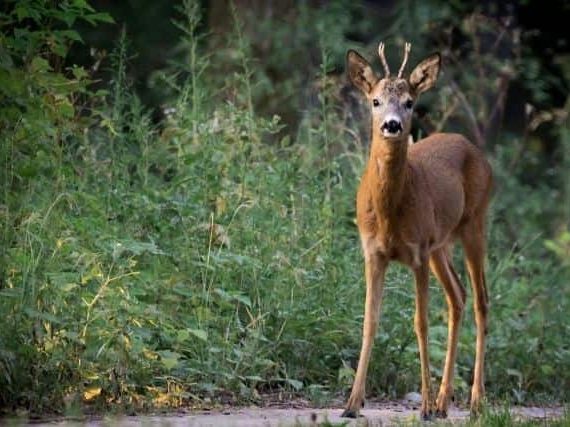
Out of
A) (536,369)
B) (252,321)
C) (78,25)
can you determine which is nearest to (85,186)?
(252,321)

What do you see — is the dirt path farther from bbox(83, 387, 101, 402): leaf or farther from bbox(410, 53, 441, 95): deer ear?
bbox(410, 53, 441, 95): deer ear

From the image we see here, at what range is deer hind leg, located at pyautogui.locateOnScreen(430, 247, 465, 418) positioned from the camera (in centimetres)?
878

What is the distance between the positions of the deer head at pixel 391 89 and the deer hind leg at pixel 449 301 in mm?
1225

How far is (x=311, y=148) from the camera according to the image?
10.4 meters

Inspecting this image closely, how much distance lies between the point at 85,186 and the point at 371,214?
5.79 ft

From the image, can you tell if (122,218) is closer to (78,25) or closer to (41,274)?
(41,274)

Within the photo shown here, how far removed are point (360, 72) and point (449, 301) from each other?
1543mm

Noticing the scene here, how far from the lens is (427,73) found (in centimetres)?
889

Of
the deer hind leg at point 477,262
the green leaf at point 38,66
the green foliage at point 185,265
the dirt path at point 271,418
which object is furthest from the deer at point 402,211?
the green leaf at point 38,66

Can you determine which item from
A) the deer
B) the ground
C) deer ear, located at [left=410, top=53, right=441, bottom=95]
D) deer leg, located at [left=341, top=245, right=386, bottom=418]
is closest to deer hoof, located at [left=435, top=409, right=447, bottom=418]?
the deer

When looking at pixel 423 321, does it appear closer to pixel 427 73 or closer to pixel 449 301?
pixel 449 301

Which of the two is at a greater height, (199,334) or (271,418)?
(199,334)

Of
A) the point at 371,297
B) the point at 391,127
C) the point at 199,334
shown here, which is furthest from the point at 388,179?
the point at 199,334

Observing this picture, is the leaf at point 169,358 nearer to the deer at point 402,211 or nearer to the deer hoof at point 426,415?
the deer at point 402,211
